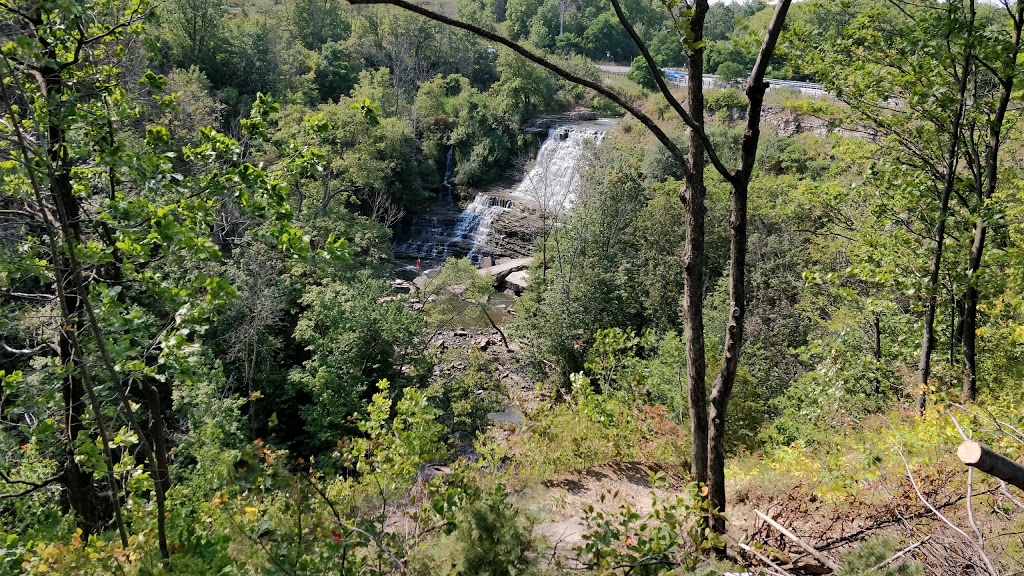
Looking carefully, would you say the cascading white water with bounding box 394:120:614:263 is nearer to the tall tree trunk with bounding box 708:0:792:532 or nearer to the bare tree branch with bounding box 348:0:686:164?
the tall tree trunk with bounding box 708:0:792:532

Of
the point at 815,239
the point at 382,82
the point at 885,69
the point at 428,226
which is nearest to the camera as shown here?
the point at 885,69

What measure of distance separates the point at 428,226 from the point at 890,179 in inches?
1073

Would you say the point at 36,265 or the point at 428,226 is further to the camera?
the point at 428,226

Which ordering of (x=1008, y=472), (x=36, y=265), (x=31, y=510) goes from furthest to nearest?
(x=31, y=510), (x=36, y=265), (x=1008, y=472)

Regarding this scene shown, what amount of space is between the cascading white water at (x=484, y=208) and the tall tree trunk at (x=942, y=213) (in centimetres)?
2217

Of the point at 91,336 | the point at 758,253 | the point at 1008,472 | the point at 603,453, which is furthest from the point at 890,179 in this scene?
the point at 758,253

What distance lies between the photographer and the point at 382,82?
35.3 m

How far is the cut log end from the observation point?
1.76 meters

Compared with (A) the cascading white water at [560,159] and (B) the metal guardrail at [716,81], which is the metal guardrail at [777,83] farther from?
(A) the cascading white water at [560,159]

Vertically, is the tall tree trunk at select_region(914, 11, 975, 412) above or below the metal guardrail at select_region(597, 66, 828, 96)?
below

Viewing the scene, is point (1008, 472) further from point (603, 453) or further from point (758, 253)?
point (758, 253)

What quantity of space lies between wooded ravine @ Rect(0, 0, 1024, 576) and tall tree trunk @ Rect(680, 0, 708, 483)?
0.02 meters

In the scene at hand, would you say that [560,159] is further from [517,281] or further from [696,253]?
[696,253]

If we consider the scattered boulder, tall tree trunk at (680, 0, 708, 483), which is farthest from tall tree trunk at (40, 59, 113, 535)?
the scattered boulder
